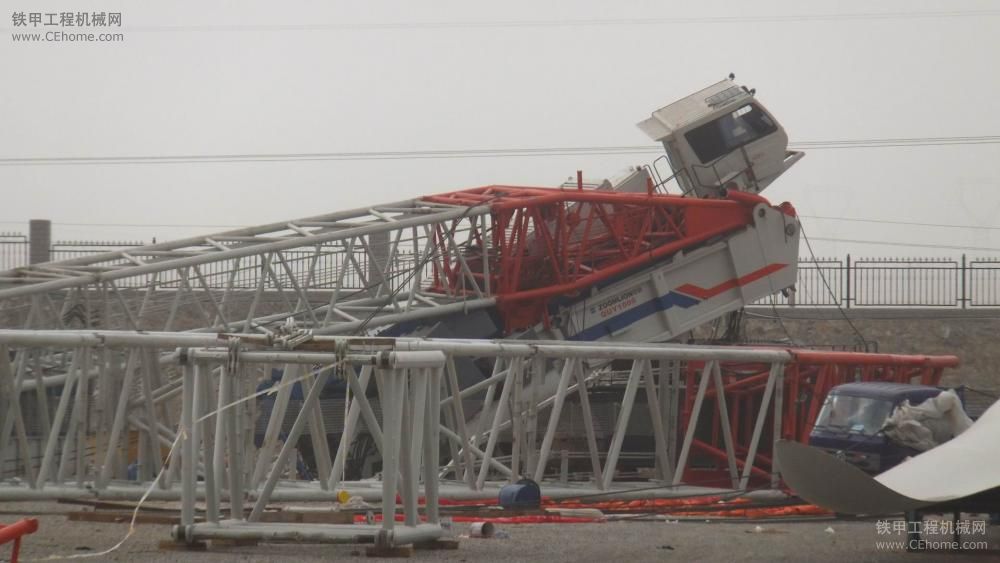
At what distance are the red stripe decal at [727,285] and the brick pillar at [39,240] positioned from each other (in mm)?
14762

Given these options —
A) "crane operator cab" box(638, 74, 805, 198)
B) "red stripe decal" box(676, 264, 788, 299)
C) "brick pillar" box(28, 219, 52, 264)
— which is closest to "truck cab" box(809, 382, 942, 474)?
"red stripe decal" box(676, 264, 788, 299)

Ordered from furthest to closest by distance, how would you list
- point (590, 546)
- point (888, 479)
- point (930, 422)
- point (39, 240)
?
point (39, 240) → point (930, 422) → point (590, 546) → point (888, 479)

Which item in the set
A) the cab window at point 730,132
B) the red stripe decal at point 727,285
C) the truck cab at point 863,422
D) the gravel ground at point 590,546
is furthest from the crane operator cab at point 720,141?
the gravel ground at point 590,546

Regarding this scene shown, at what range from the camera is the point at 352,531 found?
11.0 m

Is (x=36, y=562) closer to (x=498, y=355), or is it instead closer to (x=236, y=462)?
(x=236, y=462)

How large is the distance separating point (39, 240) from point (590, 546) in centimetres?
2216

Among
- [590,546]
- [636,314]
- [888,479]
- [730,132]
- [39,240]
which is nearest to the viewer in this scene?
[888,479]

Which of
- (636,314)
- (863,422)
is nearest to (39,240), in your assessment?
(636,314)

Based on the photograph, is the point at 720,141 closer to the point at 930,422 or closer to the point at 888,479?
the point at 930,422

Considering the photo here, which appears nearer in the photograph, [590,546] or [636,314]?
[590,546]

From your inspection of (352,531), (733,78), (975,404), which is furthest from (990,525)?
(975,404)

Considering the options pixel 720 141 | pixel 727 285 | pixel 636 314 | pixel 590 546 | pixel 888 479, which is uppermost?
pixel 720 141

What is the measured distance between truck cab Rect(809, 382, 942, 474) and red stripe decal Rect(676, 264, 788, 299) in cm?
630

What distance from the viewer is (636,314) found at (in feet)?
75.2
